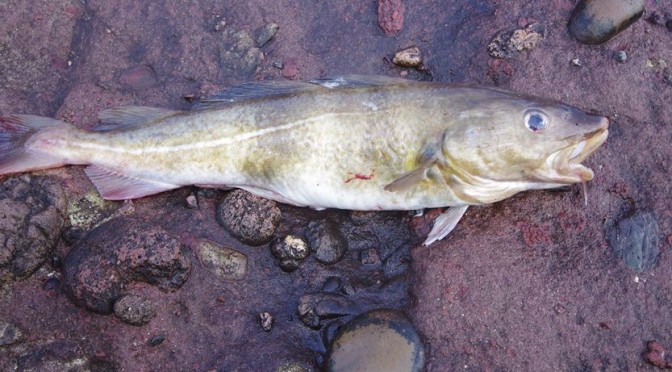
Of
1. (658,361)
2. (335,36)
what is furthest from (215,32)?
(658,361)

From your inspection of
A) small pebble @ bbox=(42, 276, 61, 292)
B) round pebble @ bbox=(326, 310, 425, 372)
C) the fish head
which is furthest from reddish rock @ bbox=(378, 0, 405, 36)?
small pebble @ bbox=(42, 276, 61, 292)

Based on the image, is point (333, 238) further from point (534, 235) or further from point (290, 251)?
point (534, 235)

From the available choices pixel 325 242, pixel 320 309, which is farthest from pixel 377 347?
pixel 325 242

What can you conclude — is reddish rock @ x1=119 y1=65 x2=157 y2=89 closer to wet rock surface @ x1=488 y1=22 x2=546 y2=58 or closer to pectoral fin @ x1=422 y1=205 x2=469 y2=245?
pectoral fin @ x1=422 y1=205 x2=469 y2=245

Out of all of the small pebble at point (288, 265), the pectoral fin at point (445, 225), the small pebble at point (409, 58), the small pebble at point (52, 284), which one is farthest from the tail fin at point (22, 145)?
the pectoral fin at point (445, 225)

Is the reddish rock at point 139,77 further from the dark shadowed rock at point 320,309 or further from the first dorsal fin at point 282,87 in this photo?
the dark shadowed rock at point 320,309
